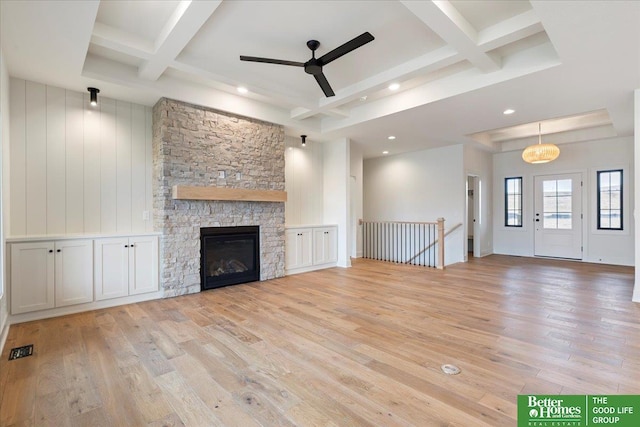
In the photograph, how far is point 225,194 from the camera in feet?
16.1

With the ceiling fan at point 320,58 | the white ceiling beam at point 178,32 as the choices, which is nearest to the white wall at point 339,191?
the ceiling fan at point 320,58

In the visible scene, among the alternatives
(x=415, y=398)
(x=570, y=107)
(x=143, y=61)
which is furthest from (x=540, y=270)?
(x=143, y=61)

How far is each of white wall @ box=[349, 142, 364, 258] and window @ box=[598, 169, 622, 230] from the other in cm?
555

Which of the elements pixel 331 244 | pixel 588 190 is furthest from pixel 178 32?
pixel 588 190

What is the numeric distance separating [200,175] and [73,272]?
201 cm

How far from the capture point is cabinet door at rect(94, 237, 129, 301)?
394 centimetres

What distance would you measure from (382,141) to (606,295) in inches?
188

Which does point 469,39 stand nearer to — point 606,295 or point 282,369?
point 282,369

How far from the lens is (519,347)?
9.07ft

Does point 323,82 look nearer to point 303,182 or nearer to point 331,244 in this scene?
point 303,182

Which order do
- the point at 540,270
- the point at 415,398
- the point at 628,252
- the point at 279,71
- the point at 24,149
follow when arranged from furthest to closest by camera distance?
the point at 628,252, the point at 540,270, the point at 279,71, the point at 24,149, the point at 415,398

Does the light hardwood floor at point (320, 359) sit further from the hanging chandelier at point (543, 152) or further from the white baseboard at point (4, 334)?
the hanging chandelier at point (543, 152)

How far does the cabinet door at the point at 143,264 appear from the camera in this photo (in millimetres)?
4215

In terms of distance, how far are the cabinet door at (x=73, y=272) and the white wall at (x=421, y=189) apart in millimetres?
7217
